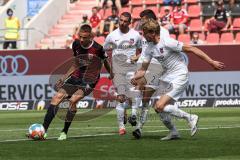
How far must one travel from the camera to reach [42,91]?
1256 inches

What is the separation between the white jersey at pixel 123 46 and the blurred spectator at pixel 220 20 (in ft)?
48.1

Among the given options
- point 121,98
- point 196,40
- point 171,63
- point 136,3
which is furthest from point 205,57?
point 136,3

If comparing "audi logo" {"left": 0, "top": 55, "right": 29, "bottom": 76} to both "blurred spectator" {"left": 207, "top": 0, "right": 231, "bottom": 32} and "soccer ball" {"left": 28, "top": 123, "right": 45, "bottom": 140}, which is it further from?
"soccer ball" {"left": 28, "top": 123, "right": 45, "bottom": 140}

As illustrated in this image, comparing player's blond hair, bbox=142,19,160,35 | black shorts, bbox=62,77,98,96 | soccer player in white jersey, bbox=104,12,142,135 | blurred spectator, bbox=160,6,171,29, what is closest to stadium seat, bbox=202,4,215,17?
blurred spectator, bbox=160,6,171,29

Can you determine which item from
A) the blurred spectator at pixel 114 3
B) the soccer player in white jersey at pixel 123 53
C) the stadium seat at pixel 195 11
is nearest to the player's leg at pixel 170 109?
the soccer player in white jersey at pixel 123 53

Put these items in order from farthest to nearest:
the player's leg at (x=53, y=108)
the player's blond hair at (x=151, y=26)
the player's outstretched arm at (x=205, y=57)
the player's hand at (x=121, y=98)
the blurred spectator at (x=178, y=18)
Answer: the blurred spectator at (x=178, y=18)
the player's hand at (x=121, y=98)
the player's leg at (x=53, y=108)
the player's blond hair at (x=151, y=26)
the player's outstretched arm at (x=205, y=57)

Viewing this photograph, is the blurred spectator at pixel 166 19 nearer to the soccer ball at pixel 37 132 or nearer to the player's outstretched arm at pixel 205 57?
the soccer ball at pixel 37 132

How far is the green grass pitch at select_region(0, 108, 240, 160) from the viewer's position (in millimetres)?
12547

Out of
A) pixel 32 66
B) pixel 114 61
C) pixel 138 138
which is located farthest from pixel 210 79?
pixel 138 138

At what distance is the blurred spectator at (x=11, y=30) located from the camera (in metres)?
35.3

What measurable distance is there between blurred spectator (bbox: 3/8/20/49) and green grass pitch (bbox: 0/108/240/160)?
15060 millimetres

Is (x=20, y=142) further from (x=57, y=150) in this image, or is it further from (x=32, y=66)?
(x=32, y=66)

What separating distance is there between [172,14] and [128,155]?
857 inches

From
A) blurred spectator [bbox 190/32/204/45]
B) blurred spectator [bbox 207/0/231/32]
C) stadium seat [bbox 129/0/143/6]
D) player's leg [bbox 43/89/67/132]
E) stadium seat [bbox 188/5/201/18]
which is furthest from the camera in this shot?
stadium seat [bbox 129/0/143/6]
